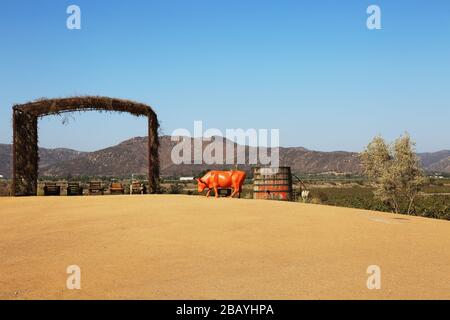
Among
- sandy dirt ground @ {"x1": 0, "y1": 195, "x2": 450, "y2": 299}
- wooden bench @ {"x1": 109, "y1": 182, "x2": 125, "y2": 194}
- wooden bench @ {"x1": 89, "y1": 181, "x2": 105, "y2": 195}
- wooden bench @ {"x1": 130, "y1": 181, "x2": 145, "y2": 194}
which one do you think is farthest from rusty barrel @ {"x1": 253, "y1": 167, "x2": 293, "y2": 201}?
sandy dirt ground @ {"x1": 0, "y1": 195, "x2": 450, "y2": 299}

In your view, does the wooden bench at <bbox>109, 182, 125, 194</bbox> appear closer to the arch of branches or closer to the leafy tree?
the arch of branches

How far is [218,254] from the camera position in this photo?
780cm

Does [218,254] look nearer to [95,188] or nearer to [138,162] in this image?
[95,188]

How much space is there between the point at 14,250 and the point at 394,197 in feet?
97.1

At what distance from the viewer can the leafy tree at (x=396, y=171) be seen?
106 feet

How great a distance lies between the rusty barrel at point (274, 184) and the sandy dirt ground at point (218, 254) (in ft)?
28.6

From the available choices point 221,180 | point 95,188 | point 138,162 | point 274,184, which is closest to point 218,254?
point 221,180

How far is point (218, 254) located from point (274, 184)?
1473 cm

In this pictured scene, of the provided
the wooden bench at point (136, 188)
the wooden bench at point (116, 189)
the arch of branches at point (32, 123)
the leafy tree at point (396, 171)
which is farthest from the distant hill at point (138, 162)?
the arch of branches at point (32, 123)

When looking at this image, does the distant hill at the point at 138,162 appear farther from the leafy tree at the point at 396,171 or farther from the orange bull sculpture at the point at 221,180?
the orange bull sculpture at the point at 221,180

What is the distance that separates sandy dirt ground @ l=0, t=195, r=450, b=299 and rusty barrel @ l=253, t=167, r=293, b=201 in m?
8.71

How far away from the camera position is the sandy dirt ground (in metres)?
5.73
